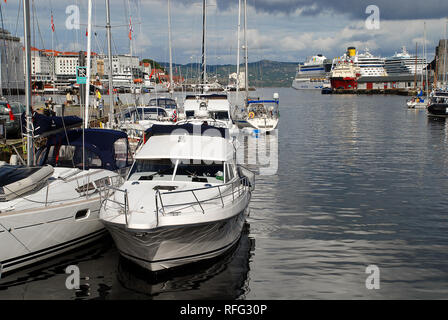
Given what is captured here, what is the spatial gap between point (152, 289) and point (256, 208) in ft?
23.8

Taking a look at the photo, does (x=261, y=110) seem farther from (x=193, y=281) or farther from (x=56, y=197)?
(x=193, y=281)

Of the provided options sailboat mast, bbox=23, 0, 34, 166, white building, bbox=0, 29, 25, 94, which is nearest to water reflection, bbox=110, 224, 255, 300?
sailboat mast, bbox=23, 0, 34, 166

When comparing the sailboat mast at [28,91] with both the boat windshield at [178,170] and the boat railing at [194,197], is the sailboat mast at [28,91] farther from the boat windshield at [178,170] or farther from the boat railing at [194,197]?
the boat windshield at [178,170]

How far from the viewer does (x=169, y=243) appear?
10.5 m

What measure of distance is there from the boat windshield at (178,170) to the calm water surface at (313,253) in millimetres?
2067

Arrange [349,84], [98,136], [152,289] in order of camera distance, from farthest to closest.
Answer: [349,84], [98,136], [152,289]

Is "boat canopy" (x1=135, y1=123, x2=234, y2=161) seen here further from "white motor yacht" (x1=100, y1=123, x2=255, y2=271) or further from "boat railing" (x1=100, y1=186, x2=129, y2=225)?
"boat railing" (x1=100, y1=186, x2=129, y2=225)

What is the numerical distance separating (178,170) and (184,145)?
826 millimetres

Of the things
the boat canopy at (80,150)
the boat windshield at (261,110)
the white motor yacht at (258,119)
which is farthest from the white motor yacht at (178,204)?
the boat windshield at (261,110)

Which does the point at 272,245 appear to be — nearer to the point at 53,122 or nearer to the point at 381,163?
the point at 53,122

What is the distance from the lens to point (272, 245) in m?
13.4
